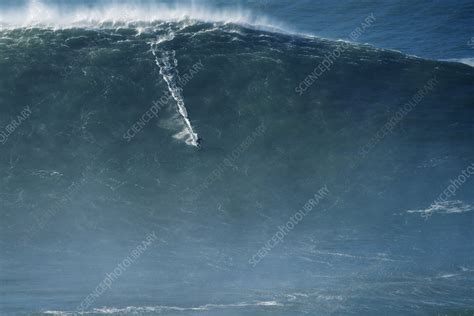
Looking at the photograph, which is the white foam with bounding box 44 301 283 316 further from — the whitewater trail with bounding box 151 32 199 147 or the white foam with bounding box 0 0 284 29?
the white foam with bounding box 0 0 284 29

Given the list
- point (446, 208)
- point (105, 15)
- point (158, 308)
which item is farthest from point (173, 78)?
point (446, 208)

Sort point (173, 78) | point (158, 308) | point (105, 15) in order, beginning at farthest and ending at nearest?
point (105, 15) < point (173, 78) < point (158, 308)

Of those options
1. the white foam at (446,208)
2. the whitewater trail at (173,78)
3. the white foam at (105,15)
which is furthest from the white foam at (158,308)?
the white foam at (105,15)

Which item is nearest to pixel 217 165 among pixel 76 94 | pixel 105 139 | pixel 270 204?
pixel 270 204

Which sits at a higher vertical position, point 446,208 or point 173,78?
point 173,78

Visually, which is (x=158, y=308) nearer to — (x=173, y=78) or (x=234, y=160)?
(x=234, y=160)

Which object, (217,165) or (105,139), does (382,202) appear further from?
(105,139)
